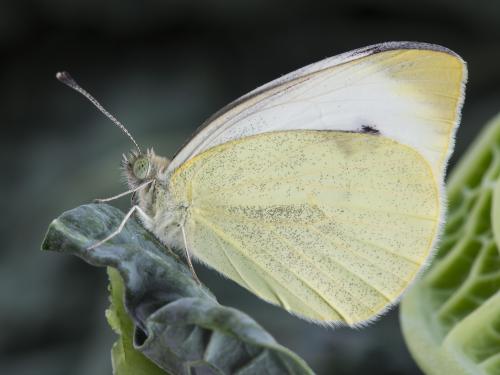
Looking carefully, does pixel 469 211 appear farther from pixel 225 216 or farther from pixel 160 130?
pixel 160 130

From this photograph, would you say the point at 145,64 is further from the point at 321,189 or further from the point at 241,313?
the point at 241,313

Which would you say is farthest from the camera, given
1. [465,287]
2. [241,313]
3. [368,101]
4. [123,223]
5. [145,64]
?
[145,64]

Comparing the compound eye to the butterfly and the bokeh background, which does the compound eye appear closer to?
the butterfly

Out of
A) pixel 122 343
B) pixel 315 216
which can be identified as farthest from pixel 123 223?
pixel 315 216

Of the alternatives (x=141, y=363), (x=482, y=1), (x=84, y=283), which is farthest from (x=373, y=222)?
(x=482, y=1)

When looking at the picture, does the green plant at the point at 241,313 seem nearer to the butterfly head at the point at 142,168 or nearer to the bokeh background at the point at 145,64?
the butterfly head at the point at 142,168

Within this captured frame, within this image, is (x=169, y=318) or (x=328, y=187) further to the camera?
(x=328, y=187)

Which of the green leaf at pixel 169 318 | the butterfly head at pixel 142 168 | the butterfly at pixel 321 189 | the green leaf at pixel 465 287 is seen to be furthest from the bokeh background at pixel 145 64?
the green leaf at pixel 169 318

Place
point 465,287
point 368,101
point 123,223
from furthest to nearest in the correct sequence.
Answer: point 465,287 → point 368,101 → point 123,223

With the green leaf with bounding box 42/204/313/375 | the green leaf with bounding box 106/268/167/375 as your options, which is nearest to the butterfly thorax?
the green leaf with bounding box 42/204/313/375
